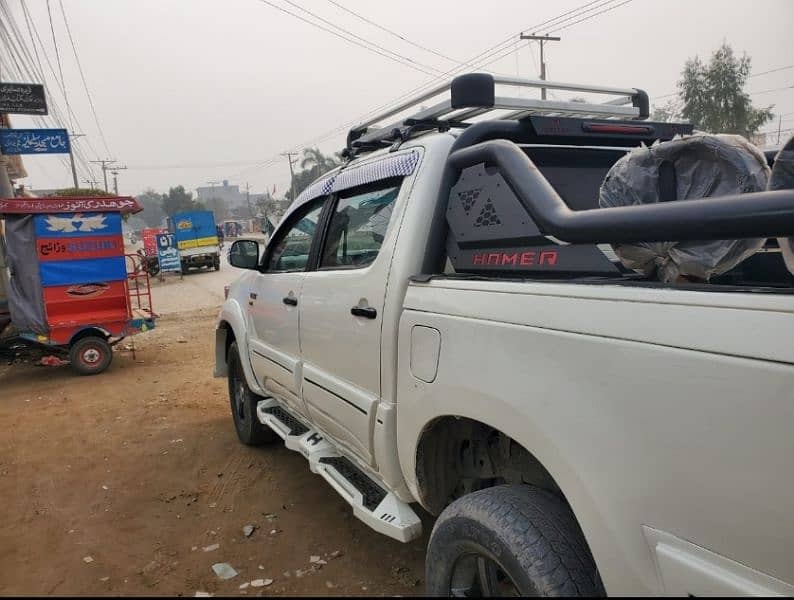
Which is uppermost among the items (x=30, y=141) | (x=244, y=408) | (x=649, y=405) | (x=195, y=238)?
(x=30, y=141)

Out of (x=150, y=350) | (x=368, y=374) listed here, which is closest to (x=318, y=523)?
(x=368, y=374)

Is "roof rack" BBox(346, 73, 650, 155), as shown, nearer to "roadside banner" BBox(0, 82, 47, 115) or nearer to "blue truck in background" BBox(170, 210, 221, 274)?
"roadside banner" BBox(0, 82, 47, 115)

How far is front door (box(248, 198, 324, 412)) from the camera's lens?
342 centimetres

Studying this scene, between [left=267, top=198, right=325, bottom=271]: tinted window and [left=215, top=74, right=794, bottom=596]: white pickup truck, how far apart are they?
0.17 ft

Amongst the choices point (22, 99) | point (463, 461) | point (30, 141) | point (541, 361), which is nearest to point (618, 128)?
point (541, 361)

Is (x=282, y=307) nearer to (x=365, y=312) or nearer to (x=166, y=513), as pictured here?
(x=365, y=312)

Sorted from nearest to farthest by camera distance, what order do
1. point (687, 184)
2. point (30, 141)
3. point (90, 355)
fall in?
point (687, 184)
point (90, 355)
point (30, 141)

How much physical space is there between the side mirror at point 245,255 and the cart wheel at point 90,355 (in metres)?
4.74

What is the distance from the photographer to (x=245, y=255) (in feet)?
13.3

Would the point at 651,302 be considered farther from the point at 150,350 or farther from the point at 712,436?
the point at 150,350

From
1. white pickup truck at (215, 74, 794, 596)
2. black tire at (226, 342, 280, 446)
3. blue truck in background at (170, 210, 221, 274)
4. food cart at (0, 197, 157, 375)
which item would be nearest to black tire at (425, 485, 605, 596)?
white pickup truck at (215, 74, 794, 596)

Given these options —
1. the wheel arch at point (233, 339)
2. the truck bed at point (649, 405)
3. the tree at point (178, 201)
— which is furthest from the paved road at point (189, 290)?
the tree at point (178, 201)

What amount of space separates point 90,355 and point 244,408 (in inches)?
167

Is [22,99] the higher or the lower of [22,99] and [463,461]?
the higher
